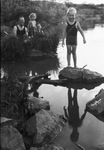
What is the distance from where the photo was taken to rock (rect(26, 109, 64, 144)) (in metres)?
3.50

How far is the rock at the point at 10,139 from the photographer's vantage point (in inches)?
121

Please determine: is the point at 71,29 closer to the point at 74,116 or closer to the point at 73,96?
the point at 73,96

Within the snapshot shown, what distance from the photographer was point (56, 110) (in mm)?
4531

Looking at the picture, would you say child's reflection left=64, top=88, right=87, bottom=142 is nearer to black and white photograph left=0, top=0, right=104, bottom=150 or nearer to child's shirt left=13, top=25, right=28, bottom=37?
black and white photograph left=0, top=0, right=104, bottom=150

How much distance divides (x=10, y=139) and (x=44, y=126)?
67 cm

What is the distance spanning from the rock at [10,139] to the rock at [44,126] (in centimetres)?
33

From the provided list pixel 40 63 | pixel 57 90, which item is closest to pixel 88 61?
pixel 40 63

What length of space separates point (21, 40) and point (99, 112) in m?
4.95

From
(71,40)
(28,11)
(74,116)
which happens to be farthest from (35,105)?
(28,11)

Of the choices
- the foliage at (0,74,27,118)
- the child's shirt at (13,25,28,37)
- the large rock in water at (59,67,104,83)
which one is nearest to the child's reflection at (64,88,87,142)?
the foliage at (0,74,27,118)

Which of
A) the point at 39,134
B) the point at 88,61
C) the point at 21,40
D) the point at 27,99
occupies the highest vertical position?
the point at 21,40

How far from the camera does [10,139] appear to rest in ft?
10.3

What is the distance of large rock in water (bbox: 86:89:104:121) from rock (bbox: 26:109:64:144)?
692mm

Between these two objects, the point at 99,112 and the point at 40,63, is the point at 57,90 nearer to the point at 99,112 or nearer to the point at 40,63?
the point at 99,112
